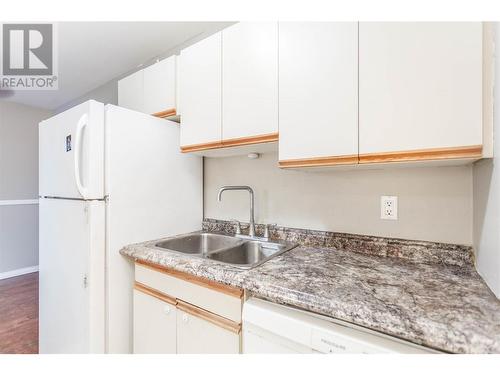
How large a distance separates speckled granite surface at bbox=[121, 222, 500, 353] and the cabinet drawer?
0.21 feet

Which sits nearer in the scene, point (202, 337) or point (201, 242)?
point (202, 337)

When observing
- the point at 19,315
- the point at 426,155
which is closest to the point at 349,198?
the point at 426,155

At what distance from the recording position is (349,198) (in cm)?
A: 137

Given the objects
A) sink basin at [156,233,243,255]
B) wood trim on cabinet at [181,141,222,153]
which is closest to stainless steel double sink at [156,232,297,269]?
sink basin at [156,233,243,255]

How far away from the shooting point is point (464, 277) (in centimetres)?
95

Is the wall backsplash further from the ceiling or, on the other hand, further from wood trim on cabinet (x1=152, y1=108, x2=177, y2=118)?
the ceiling

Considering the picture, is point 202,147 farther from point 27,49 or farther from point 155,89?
point 27,49

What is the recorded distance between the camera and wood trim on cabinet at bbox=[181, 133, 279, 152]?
4.07ft

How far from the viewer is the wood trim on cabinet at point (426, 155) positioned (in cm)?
83

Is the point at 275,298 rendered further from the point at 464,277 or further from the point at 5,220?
the point at 5,220

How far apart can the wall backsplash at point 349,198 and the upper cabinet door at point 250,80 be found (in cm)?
38

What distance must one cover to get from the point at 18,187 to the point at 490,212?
15.7 feet

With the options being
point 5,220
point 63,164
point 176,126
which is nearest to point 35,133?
point 5,220

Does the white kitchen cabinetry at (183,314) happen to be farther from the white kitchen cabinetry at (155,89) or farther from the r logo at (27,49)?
the r logo at (27,49)
